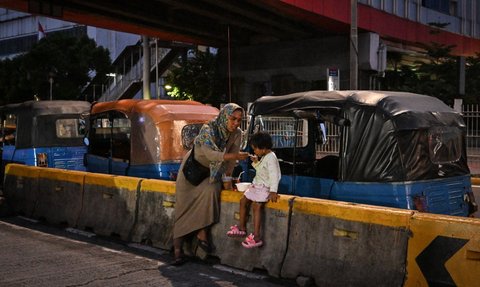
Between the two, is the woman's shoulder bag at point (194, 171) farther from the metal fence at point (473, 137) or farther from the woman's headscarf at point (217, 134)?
the metal fence at point (473, 137)

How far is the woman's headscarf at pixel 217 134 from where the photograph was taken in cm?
600

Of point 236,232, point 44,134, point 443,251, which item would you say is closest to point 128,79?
point 44,134

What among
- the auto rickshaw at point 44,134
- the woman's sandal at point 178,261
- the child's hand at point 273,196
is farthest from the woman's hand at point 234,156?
the auto rickshaw at point 44,134

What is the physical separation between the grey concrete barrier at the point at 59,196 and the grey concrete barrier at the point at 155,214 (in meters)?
1.58

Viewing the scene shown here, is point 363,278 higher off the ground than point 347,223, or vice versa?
point 347,223

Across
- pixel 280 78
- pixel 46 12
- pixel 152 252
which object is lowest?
pixel 152 252

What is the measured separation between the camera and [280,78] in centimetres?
2800

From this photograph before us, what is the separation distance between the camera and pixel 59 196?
9109mm

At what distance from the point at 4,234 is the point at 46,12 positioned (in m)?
15.0

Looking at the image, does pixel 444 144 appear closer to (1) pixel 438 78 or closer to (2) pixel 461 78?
(2) pixel 461 78

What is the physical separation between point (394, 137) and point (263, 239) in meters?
1.84

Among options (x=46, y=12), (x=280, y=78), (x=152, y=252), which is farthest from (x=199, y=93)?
(x=152, y=252)

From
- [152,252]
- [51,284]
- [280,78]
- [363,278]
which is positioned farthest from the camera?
[280,78]

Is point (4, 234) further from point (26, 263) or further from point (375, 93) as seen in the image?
point (375, 93)
